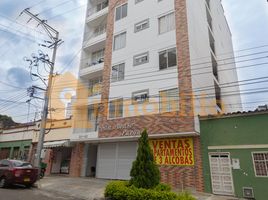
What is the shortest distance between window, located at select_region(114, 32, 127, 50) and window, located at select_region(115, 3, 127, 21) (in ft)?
6.18

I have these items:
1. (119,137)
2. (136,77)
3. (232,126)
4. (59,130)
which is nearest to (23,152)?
(59,130)

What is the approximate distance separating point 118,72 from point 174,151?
309 inches

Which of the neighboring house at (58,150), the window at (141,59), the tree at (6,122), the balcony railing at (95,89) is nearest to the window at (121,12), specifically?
the window at (141,59)

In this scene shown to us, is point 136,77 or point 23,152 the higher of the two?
point 136,77

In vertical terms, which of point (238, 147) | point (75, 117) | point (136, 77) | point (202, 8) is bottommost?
point (238, 147)

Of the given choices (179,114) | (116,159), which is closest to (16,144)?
(116,159)

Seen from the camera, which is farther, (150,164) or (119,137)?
(119,137)

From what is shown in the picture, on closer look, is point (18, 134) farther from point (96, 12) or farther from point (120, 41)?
point (120, 41)

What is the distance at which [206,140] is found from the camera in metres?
13.2

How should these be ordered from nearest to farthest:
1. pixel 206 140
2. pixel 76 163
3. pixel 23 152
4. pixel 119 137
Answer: pixel 206 140 < pixel 119 137 < pixel 76 163 < pixel 23 152

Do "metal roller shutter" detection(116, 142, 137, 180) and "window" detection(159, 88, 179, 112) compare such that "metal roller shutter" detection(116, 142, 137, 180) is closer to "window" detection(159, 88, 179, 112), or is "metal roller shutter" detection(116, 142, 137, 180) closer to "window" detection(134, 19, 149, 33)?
Result: "window" detection(159, 88, 179, 112)

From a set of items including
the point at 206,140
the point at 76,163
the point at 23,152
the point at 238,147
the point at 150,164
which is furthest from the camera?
the point at 23,152

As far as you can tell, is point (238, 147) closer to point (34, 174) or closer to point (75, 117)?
point (34, 174)

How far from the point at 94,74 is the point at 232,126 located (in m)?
12.9
